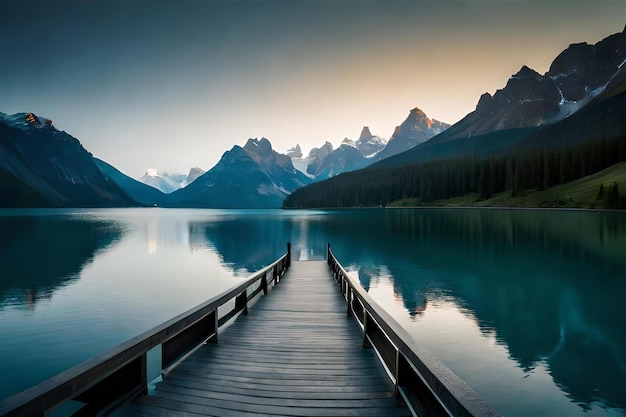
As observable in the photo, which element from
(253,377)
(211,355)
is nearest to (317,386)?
(253,377)

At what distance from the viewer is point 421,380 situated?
480 cm

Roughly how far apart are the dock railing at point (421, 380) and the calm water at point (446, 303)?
478cm

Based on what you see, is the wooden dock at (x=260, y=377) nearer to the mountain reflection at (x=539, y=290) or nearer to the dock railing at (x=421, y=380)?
the dock railing at (x=421, y=380)

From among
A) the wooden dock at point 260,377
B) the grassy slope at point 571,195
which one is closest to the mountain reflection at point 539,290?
the wooden dock at point 260,377

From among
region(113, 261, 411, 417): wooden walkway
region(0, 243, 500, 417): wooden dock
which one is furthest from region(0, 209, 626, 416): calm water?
region(0, 243, 500, 417): wooden dock

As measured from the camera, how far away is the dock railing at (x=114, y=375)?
3564mm

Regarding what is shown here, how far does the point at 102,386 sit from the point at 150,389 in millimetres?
1083

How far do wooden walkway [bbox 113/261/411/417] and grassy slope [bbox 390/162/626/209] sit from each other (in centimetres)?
12788

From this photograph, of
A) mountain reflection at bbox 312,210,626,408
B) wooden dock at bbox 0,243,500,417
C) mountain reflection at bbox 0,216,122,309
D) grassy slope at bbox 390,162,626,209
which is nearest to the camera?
wooden dock at bbox 0,243,500,417

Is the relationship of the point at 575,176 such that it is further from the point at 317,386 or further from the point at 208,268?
the point at 317,386

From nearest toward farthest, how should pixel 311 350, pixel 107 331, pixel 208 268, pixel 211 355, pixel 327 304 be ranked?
pixel 211 355 → pixel 311 350 → pixel 327 304 → pixel 107 331 → pixel 208 268

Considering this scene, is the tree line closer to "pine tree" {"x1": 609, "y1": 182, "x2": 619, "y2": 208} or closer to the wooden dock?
"pine tree" {"x1": 609, "y1": 182, "x2": 619, "y2": 208}

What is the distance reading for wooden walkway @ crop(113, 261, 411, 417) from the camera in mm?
5426

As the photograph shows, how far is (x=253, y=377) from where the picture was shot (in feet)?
21.9
